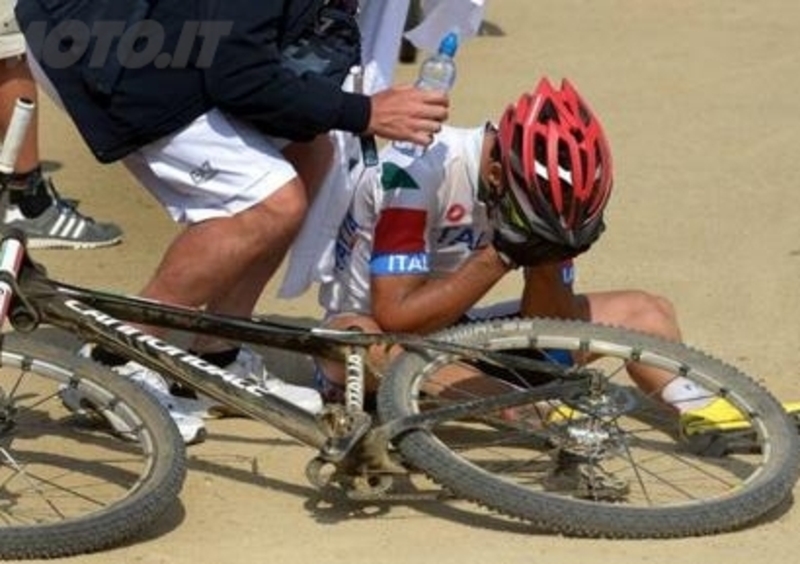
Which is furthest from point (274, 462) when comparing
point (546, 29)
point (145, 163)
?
point (546, 29)

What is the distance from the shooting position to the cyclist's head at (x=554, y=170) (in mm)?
5070

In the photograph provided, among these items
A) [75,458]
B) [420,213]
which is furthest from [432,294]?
[75,458]

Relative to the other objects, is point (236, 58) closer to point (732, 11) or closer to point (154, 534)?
point (154, 534)

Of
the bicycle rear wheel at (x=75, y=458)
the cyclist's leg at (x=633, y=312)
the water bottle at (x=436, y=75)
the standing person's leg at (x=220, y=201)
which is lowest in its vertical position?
the bicycle rear wheel at (x=75, y=458)

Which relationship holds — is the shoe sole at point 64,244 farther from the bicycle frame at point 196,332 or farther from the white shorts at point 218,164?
the bicycle frame at point 196,332

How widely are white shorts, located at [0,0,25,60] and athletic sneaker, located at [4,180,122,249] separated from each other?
0.48m

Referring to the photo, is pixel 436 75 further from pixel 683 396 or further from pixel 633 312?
pixel 683 396

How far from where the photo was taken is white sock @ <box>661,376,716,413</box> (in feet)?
17.5

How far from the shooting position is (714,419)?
17.4 feet

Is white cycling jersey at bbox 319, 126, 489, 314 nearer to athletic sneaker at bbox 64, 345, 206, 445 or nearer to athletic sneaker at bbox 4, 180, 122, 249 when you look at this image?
athletic sneaker at bbox 64, 345, 206, 445

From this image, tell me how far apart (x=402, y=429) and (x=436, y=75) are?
103 cm

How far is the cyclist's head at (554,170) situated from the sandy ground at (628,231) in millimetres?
727

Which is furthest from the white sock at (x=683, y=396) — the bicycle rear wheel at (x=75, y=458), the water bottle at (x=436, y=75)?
the bicycle rear wheel at (x=75, y=458)

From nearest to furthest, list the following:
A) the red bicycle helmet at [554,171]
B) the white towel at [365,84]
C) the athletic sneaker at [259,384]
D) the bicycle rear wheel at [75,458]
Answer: the bicycle rear wheel at [75,458], the red bicycle helmet at [554,171], the athletic sneaker at [259,384], the white towel at [365,84]
